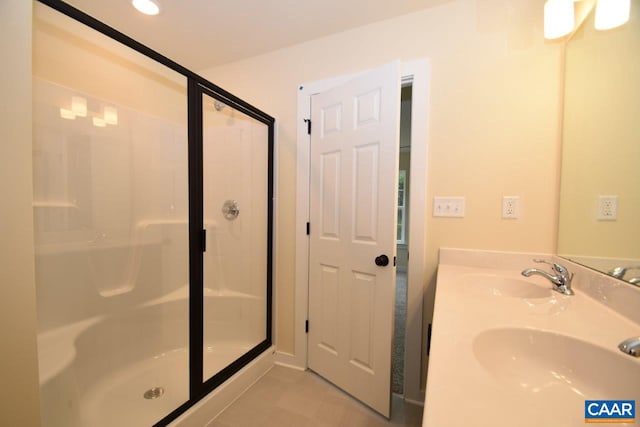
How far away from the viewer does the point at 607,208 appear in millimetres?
936

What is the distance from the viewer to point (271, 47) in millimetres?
1808

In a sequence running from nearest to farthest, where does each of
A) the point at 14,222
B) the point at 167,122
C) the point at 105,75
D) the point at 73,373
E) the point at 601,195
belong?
the point at 14,222 < the point at 601,195 < the point at 73,373 < the point at 105,75 < the point at 167,122

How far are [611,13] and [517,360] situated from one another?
1342mm

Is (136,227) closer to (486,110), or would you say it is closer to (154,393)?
(154,393)

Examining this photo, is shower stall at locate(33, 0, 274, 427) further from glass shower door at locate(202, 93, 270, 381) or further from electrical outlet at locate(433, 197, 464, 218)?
electrical outlet at locate(433, 197, 464, 218)

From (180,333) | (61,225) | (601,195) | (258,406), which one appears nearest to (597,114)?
(601,195)

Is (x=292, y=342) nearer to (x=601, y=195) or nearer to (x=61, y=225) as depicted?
(x=61, y=225)

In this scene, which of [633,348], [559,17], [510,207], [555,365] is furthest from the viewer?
[510,207]

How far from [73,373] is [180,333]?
1.54 ft

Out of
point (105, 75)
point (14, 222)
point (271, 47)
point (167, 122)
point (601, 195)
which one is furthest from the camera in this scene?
point (271, 47)

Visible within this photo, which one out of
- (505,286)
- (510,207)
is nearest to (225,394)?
(505,286)

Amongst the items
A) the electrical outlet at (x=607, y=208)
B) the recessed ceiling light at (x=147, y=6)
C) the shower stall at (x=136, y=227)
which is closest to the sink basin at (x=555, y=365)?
the electrical outlet at (x=607, y=208)

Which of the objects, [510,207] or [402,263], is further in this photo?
[402,263]

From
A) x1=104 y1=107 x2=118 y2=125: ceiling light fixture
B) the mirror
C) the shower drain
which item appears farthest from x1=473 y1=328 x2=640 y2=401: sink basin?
x1=104 y1=107 x2=118 y2=125: ceiling light fixture
